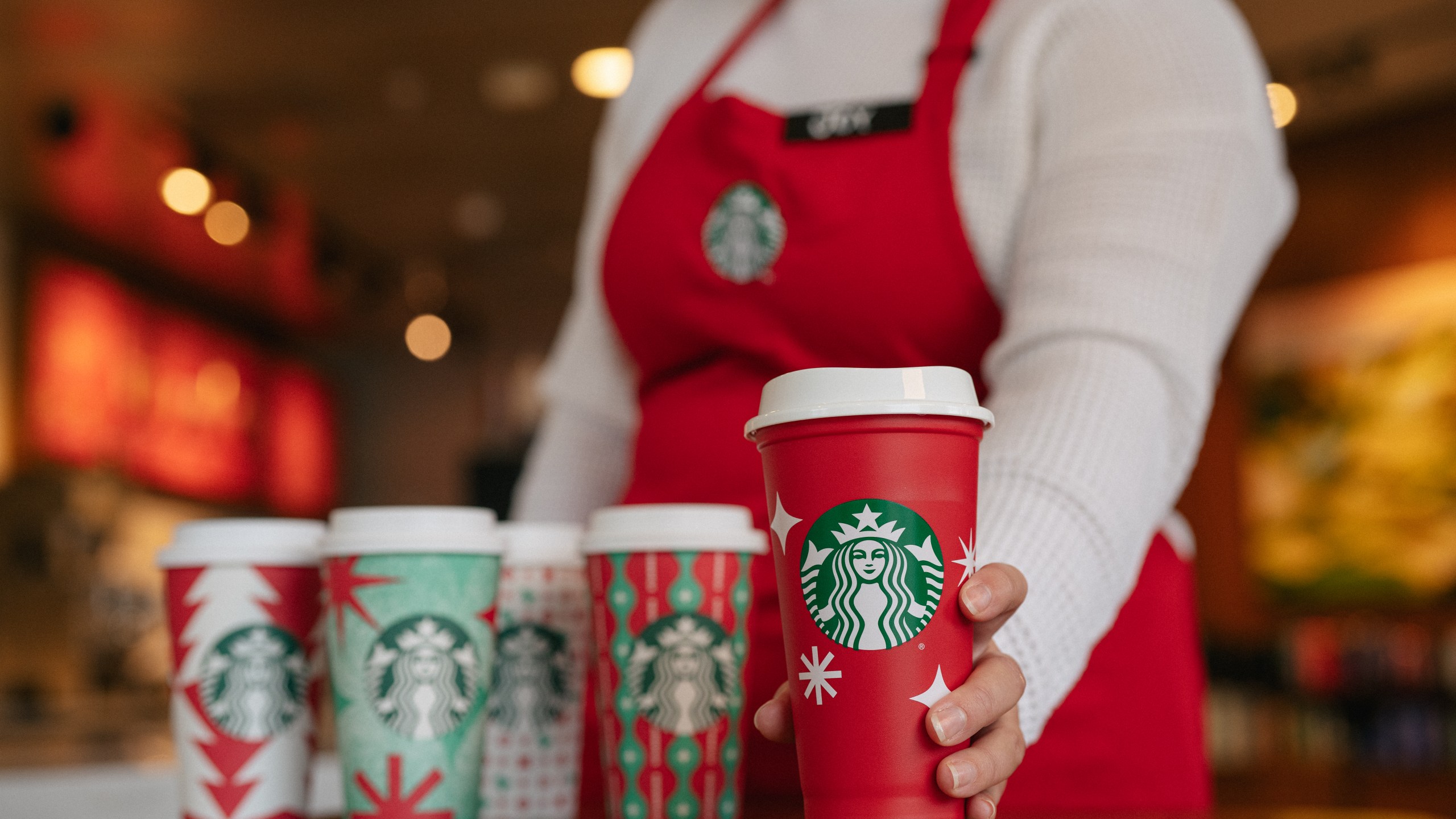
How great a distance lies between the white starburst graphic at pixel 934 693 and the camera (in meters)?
0.50

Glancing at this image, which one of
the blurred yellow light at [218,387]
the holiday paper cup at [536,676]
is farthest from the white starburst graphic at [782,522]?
Result: the blurred yellow light at [218,387]

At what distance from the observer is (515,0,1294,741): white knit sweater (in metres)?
0.71

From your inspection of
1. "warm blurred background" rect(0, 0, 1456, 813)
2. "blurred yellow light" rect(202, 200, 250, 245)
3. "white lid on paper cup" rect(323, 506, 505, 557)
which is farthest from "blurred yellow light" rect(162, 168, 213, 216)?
"white lid on paper cup" rect(323, 506, 505, 557)

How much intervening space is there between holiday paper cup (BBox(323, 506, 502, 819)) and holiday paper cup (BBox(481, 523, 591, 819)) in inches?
4.0

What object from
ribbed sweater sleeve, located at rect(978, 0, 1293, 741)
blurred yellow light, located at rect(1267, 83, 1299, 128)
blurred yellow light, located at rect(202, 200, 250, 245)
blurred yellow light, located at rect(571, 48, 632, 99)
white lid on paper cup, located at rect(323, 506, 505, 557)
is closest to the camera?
white lid on paper cup, located at rect(323, 506, 505, 557)

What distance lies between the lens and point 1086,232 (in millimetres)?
848

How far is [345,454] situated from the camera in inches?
372

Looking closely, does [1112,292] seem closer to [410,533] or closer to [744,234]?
[744,234]

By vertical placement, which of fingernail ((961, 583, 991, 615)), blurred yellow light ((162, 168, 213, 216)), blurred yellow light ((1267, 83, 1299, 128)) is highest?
blurred yellow light ((162, 168, 213, 216))

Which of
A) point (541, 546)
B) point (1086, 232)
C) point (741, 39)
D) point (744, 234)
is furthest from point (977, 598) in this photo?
point (741, 39)

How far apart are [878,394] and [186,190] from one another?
627 centimetres

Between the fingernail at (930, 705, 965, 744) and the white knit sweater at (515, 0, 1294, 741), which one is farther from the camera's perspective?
the white knit sweater at (515, 0, 1294, 741)

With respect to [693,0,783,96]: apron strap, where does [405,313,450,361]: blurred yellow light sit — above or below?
above

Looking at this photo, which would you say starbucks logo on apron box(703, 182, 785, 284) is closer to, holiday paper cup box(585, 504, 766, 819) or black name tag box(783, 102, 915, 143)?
black name tag box(783, 102, 915, 143)
